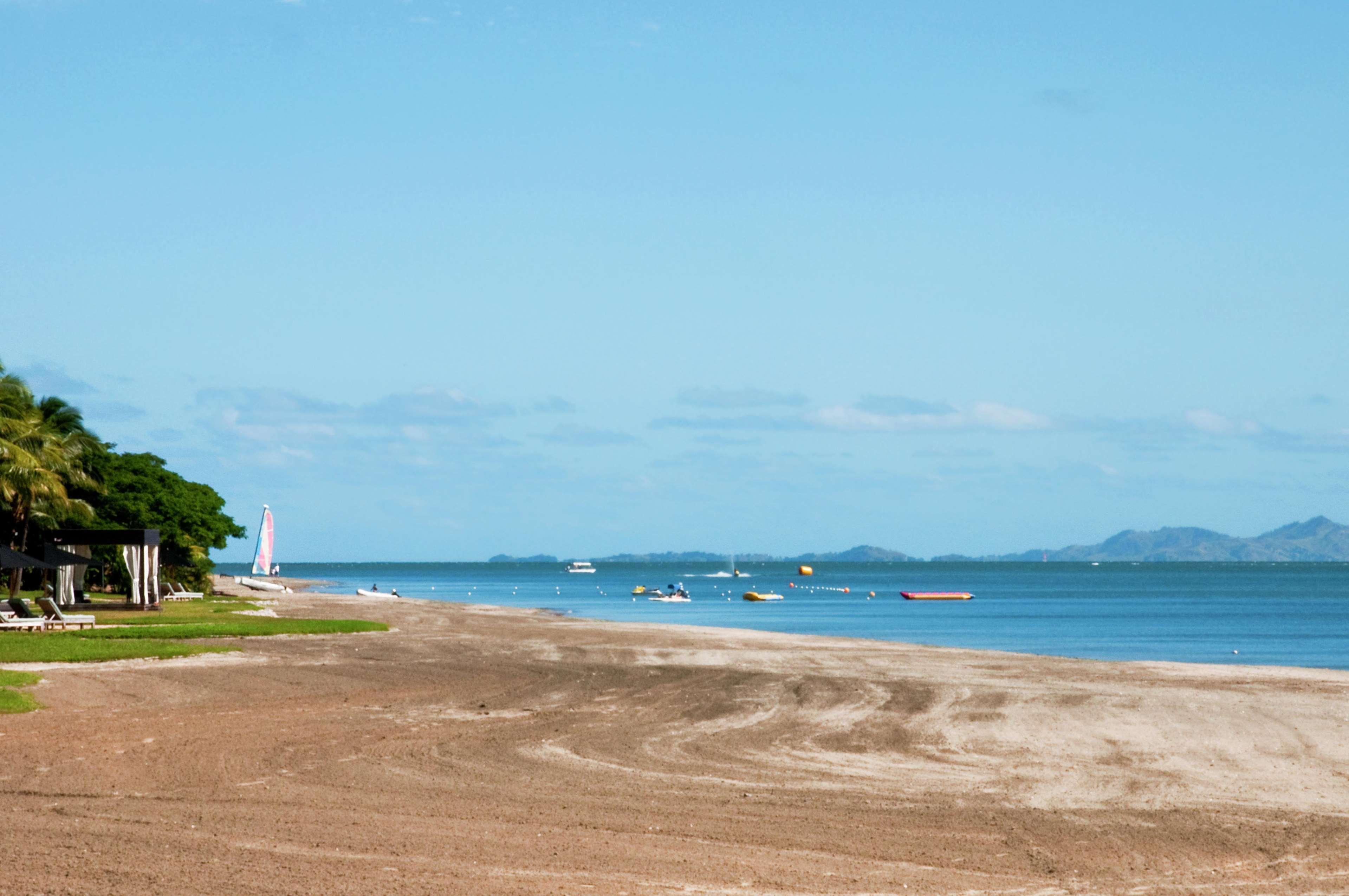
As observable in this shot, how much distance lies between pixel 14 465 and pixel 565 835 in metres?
40.3

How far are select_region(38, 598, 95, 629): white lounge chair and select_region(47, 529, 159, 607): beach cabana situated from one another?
11411 mm

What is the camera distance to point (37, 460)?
1861 inches

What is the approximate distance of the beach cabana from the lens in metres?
46.0

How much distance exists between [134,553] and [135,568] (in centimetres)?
93

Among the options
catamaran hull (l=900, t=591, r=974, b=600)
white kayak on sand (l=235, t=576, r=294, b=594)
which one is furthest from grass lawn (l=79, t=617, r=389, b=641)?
catamaran hull (l=900, t=591, r=974, b=600)

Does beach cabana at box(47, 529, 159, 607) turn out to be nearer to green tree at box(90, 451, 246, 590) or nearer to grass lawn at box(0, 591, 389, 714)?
grass lawn at box(0, 591, 389, 714)

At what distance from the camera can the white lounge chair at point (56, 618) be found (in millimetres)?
32812

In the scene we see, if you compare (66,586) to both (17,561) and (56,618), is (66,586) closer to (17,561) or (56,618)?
(17,561)

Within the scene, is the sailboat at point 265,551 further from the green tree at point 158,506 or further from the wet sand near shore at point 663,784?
the wet sand near shore at point 663,784

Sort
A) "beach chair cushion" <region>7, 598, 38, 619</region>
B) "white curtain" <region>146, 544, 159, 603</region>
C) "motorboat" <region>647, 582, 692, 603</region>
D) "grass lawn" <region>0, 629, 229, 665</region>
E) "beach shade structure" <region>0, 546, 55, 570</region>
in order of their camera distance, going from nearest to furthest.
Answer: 1. "grass lawn" <region>0, 629, 229, 665</region>
2. "beach chair cushion" <region>7, 598, 38, 619</region>
3. "beach shade structure" <region>0, 546, 55, 570</region>
4. "white curtain" <region>146, 544, 159, 603</region>
5. "motorboat" <region>647, 582, 692, 603</region>

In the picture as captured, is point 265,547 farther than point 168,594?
Yes

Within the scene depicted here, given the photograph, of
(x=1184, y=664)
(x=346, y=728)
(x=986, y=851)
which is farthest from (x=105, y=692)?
(x=1184, y=664)

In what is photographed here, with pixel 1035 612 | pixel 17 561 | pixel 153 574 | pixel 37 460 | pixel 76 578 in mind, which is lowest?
pixel 1035 612

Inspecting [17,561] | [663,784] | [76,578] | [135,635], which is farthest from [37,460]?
[663,784]
